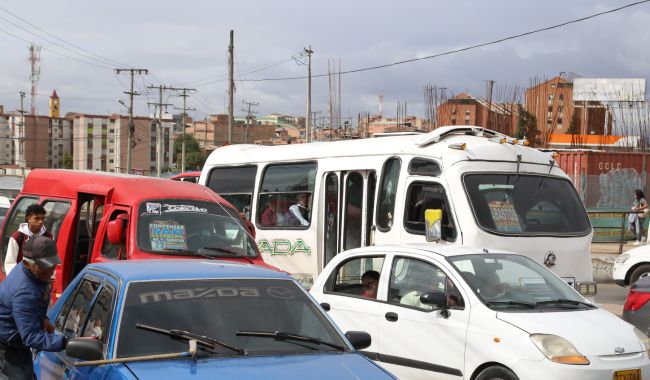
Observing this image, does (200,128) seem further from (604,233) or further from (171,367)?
(171,367)

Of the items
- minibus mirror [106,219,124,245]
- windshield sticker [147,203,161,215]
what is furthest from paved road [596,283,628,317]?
minibus mirror [106,219,124,245]

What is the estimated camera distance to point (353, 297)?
8539 millimetres

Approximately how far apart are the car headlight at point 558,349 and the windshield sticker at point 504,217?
426 centimetres

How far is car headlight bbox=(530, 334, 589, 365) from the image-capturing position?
669 cm

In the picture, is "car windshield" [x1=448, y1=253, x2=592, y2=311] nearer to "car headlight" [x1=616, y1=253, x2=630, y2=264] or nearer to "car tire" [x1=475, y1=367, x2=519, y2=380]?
"car tire" [x1=475, y1=367, x2=519, y2=380]

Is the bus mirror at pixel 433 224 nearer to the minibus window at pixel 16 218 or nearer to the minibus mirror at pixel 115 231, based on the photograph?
the minibus mirror at pixel 115 231

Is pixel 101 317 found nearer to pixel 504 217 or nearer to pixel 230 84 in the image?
pixel 504 217

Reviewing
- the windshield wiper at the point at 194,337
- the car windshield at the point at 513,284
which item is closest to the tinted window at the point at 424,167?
the car windshield at the point at 513,284

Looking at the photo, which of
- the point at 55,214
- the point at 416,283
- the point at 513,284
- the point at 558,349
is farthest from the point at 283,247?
the point at 558,349

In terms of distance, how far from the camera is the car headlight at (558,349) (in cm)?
669

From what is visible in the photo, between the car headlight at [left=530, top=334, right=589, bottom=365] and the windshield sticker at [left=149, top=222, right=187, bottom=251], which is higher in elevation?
the windshield sticker at [left=149, top=222, right=187, bottom=251]

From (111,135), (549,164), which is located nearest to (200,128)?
(111,135)

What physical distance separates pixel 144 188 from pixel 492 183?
4.58 m

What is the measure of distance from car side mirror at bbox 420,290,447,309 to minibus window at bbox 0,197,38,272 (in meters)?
7.04
